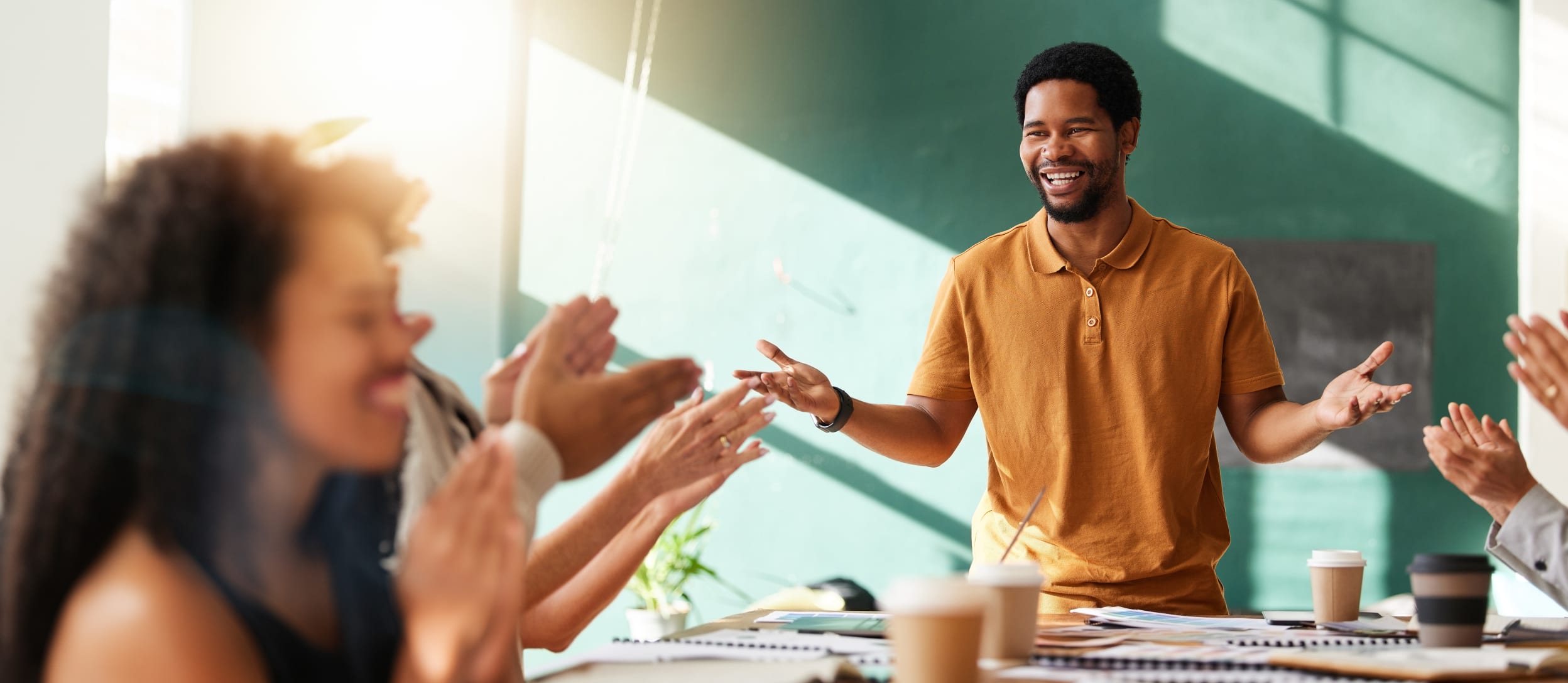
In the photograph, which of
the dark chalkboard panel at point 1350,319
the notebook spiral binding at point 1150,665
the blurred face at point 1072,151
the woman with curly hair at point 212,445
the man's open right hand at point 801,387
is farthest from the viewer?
the dark chalkboard panel at point 1350,319

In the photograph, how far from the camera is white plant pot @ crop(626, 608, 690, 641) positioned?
4.28m

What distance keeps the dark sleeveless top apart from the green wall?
3671 millimetres

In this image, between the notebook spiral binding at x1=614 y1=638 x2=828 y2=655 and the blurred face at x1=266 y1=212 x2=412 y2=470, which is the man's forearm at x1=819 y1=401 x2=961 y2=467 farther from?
the blurred face at x1=266 y1=212 x2=412 y2=470

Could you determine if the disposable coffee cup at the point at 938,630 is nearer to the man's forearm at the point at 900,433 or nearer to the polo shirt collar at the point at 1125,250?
the man's forearm at the point at 900,433

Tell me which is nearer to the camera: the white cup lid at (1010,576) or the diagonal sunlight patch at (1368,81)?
the white cup lid at (1010,576)

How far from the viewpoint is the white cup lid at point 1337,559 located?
64.8 inches

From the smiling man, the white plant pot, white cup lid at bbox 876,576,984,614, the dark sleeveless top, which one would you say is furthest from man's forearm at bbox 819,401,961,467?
the white plant pot

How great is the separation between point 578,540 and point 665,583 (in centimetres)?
302

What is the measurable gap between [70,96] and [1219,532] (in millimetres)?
3471

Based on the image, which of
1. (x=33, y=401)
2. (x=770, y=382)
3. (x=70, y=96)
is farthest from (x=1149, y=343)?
(x=70, y=96)

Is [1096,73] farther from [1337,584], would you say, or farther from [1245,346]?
[1337,584]

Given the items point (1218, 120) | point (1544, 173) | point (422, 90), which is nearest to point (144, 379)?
point (422, 90)

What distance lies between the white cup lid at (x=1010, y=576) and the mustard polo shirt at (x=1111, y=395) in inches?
32.3

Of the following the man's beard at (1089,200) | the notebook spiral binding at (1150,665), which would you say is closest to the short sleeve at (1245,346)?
the man's beard at (1089,200)
